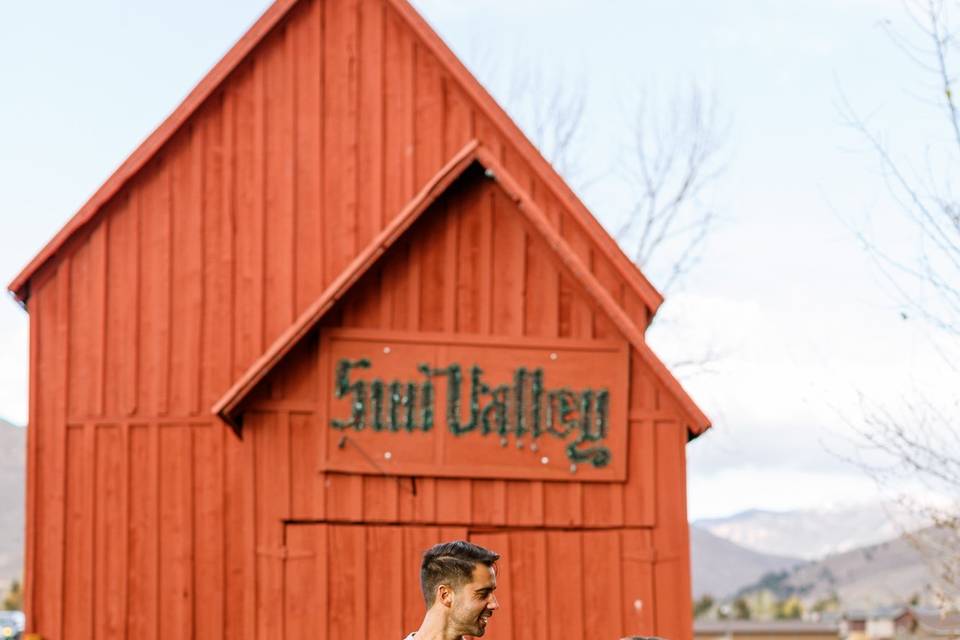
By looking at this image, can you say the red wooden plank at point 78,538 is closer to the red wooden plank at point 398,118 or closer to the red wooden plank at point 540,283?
the red wooden plank at point 398,118

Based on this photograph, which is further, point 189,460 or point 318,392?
point 189,460

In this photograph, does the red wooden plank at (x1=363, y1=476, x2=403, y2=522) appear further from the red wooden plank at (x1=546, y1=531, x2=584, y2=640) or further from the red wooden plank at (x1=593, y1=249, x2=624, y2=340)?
the red wooden plank at (x1=593, y1=249, x2=624, y2=340)

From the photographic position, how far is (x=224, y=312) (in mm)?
18062

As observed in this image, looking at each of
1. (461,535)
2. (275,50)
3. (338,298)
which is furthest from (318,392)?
(275,50)

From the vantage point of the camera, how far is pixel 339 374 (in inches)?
630

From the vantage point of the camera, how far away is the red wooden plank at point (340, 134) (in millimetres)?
18188

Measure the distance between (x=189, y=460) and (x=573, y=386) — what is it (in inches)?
167

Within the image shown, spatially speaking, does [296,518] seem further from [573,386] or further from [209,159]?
[209,159]

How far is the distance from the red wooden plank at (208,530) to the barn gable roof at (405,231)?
160 centimetres


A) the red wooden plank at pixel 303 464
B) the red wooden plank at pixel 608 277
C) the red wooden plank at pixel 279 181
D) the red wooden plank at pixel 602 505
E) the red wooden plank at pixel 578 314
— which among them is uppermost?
the red wooden plank at pixel 279 181

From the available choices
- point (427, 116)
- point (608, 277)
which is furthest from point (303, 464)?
point (427, 116)

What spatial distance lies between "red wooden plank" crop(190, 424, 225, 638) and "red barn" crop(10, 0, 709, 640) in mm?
32

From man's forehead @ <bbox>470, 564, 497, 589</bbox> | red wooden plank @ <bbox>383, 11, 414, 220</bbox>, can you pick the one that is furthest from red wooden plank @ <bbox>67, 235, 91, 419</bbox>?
man's forehead @ <bbox>470, 564, 497, 589</bbox>

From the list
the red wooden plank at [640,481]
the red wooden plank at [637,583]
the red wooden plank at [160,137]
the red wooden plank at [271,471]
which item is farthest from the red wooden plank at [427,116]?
the red wooden plank at [637,583]
